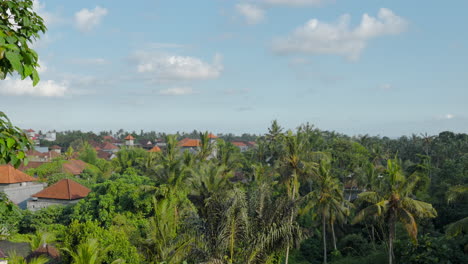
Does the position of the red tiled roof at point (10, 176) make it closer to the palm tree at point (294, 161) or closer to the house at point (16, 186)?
the house at point (16, 186)

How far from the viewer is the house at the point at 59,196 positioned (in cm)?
2841

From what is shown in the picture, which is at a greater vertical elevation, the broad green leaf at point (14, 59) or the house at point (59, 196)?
the broad green leaf at point (14, 59)

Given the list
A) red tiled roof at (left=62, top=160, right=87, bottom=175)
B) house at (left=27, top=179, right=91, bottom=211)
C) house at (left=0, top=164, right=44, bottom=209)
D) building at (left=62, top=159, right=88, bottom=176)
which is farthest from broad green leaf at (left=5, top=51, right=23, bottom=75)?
red tiled roof at (left=62, top=160, right=87, bottom=175)

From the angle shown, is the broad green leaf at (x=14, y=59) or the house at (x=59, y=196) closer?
the broad green leaf at (x=14, y=59)

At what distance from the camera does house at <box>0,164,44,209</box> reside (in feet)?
108

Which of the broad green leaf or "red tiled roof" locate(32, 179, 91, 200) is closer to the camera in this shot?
the broad green leaf

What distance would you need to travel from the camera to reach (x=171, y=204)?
21.9 meters

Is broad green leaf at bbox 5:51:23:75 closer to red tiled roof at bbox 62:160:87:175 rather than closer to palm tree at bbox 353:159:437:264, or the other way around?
palm tree at bbox 353:159:437:264

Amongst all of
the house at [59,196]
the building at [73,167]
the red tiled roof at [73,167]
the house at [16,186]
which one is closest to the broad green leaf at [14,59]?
the house at [59,196]

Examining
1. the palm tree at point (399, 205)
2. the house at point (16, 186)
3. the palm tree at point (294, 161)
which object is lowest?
the house at point (16, 186)

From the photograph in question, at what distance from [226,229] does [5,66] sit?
759 cm

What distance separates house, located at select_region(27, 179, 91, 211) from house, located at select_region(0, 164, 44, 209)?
502cm

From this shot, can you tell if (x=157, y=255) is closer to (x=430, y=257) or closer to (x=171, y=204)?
(x=171, y=204)

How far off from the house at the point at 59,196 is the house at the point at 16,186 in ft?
16.5
